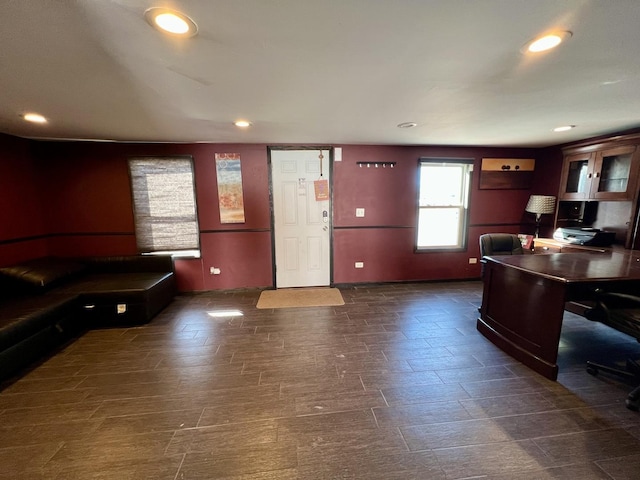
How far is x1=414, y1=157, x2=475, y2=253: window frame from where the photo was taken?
4.19 metres

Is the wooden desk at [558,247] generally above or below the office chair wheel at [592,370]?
above

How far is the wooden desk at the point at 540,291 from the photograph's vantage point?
1978 millimetres

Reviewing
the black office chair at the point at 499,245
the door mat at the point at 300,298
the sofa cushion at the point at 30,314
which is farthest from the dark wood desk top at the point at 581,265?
the sofa cushion at the point at 30,314

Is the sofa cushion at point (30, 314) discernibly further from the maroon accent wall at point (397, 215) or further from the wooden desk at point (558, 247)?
the wooden desk at point (558, 247)

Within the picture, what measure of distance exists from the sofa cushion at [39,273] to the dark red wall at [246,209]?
1.28ft

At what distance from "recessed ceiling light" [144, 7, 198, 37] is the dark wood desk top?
286 centimetres

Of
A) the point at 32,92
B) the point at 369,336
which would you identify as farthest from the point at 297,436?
the point at 32,92

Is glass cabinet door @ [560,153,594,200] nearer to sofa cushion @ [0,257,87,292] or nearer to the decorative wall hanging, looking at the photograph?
the decorative wall hanging

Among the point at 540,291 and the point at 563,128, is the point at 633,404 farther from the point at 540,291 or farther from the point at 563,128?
the point at 563,128

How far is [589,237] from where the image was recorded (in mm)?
3219

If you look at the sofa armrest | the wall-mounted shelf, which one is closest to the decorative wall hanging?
the wall-mounted shelf

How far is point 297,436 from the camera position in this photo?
5.08 feet

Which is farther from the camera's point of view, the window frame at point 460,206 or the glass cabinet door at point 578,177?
the window frame at point 460,206

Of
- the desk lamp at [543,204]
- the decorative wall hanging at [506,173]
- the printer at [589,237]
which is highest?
the decorative wall hanging at [506,173]
